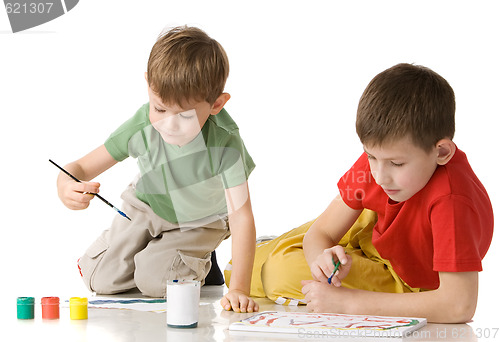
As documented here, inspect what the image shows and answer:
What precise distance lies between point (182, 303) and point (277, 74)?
1.55 m

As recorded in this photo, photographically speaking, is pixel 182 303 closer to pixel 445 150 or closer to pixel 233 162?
pixel 233 162

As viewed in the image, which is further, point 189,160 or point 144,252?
point 144,252

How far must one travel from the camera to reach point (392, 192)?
1.50 m

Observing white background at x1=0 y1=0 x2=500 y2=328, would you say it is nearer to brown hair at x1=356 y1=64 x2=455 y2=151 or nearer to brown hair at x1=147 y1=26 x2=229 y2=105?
brown hair at x1=147 y1=26 x2=229 y2=105

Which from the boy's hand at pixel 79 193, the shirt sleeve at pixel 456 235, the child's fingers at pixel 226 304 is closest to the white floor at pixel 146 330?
the child's fingers at pixel 226 304

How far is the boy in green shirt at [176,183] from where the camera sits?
5.36ft

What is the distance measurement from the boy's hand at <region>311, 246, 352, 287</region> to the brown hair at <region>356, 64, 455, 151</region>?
0.23 m

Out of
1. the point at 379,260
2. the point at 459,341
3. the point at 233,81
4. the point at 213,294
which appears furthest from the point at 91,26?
the point at 459,341

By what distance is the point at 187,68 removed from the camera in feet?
5.31

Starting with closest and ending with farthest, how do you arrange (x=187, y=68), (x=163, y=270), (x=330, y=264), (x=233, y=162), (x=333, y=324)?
(x=333, y=324) < (x=330, y=264) < (x=187, y=68) < (x=233, y=162) < (x=163, y=270)

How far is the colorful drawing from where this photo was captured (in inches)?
53.1

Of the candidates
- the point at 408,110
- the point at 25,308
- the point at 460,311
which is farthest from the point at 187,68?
the point at 460,311

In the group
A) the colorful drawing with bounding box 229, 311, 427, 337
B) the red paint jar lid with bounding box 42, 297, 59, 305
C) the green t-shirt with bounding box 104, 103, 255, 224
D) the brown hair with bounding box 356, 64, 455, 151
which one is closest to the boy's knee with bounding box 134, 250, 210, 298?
the green t-shirt with bounding box 104, 103, 255, 224

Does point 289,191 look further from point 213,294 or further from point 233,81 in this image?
point 213,294
